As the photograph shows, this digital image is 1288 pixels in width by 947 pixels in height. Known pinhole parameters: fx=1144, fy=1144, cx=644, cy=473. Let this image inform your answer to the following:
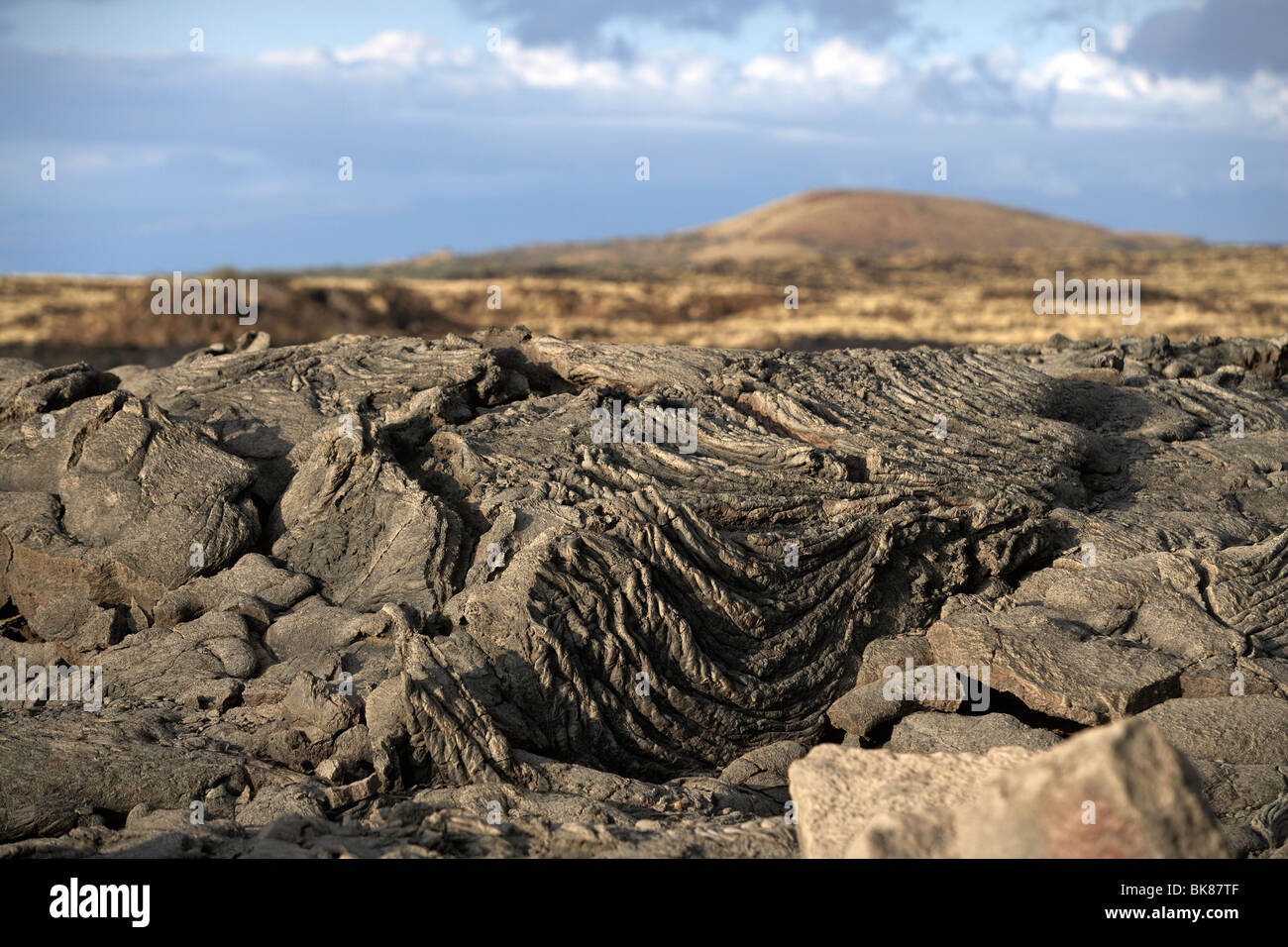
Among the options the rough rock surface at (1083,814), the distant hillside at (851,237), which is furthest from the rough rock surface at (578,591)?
the distant hillside at (851,237)

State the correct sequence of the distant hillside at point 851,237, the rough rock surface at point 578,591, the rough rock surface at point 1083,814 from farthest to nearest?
the distant hillside at point 851,237 → the rough rock surface at point 578,591 → the rough rock surface at point 1083,814

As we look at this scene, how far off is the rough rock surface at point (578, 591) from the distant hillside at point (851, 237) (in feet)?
314

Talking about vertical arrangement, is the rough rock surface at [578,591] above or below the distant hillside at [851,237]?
below

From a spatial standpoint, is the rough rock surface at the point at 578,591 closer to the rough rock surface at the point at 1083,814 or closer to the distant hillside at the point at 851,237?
the rough rock surface at the point at 1083,814

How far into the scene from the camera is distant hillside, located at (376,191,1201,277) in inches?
4446

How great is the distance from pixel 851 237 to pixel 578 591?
380 ft

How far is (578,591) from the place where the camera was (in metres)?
7.42

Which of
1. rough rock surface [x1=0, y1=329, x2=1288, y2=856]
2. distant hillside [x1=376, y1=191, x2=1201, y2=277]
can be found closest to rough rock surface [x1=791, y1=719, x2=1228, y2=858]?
rough rock surface [x1=0, y1=329, x2=1288, y2=856]

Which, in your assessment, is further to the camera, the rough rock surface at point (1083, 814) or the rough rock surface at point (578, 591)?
the rough rock surface at point (578, 591)

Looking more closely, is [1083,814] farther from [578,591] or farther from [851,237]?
[851,237]

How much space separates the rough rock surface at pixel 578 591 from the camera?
6312 millimetres

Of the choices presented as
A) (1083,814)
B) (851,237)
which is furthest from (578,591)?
(851,237)

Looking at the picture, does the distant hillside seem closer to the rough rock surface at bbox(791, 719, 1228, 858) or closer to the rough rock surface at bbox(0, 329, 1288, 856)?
the rough rock surface at bbox(0, 329, 1288, 856)
